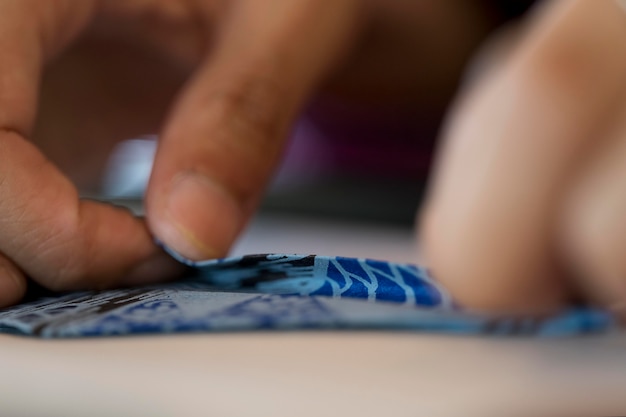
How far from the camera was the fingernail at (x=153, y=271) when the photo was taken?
0.89 feet

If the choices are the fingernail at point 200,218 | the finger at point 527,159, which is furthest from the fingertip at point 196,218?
the finger at point 527,159

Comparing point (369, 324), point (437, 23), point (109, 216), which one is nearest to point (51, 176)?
point (109, 216)

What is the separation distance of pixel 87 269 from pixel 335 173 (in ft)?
1.48

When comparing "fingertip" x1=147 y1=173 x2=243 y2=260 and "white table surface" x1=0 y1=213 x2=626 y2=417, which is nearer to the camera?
"white table surface" x1=0 y1=213 x2=626 y2=417

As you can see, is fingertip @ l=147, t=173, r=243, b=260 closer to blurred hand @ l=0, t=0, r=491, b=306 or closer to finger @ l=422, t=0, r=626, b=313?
blurred hand @ l=0, t=0, r=491, b=306

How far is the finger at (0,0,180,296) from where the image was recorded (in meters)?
0.26

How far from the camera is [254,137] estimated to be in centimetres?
33

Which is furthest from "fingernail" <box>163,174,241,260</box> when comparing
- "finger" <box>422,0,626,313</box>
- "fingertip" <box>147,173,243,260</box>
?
"finger" <box>422,0,626,313</box>

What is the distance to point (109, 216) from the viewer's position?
27 cm

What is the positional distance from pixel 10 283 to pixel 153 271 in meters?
0.06

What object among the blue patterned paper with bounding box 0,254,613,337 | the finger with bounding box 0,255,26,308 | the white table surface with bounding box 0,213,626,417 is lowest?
the white table surface with bounding box 0,213,626,417

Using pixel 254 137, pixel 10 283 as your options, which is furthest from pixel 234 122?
pixel 10 283

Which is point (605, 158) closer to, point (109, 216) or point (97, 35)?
point (109, 216)

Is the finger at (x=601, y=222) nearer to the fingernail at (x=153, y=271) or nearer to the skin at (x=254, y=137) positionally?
the skin at (x=254, y=137)
